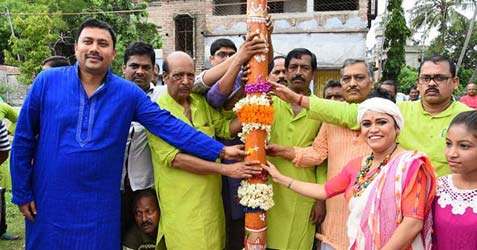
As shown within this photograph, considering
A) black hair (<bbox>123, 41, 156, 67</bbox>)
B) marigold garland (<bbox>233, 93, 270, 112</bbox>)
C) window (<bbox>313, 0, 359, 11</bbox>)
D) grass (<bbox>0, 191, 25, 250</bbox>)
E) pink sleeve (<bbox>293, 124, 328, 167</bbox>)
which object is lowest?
grass (<bbox>0, 191, 25, 250</bbox>)

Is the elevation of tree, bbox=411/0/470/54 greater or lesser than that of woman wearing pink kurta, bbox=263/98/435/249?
greater

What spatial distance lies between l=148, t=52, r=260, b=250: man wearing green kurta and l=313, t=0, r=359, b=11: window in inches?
571

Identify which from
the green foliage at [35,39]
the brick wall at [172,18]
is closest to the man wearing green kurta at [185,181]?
the brick wall at [172,18]

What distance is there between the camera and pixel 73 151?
3.05 m

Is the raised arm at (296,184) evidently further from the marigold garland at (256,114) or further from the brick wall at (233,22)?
the brick wall at (233,22)

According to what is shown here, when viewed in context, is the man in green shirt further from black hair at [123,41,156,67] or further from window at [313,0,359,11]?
window at [313,0,359,11]

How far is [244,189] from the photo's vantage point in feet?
10.6

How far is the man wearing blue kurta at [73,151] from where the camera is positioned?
3.07m

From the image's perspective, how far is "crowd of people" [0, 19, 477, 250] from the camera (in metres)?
2.65

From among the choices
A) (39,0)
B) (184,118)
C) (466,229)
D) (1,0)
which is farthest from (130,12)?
(466,229)

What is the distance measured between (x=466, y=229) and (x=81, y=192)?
2.49 meters

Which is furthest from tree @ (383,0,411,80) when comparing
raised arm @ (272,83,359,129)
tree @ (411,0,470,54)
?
raised arm @ (272,83,359,129)

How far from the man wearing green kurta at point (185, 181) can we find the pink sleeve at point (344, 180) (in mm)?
611

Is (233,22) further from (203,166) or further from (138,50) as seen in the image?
(203,166)
